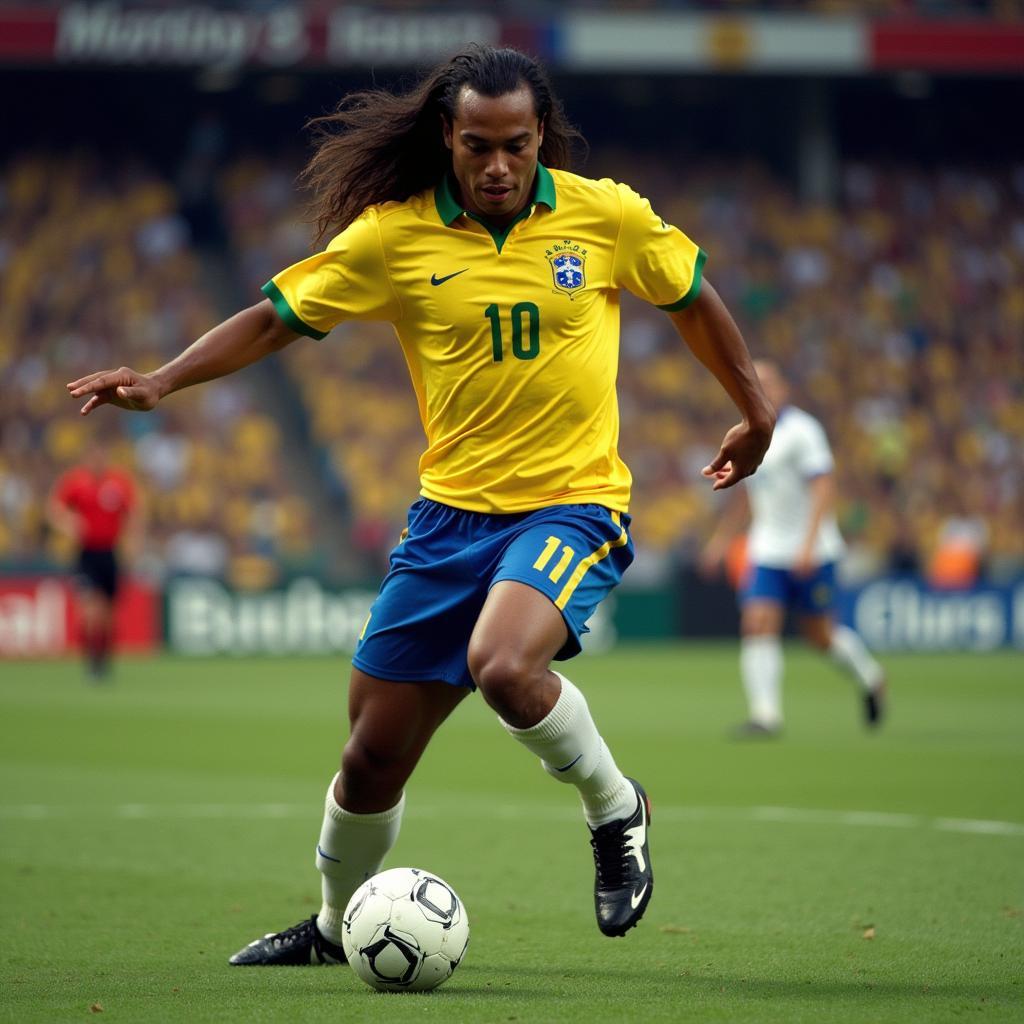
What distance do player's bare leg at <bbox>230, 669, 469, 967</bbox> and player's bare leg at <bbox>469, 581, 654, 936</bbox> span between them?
29 cm

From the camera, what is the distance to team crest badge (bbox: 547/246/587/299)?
5.23 meters

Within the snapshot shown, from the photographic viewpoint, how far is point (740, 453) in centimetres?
552

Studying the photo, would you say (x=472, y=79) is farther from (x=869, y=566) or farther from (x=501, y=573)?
(x=869, y=566)

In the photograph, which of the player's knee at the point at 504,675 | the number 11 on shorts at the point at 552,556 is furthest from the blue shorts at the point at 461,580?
the player's knee at the point at 504,675

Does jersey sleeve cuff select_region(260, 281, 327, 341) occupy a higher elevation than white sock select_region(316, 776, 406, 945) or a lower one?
higher

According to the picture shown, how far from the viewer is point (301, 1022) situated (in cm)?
462

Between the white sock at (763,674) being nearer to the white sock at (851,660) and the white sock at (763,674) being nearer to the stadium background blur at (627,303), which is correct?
the white sock at (851,660)

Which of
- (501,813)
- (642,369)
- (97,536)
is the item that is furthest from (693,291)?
(642,369)

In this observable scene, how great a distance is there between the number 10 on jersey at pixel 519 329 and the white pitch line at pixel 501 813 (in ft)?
14.5

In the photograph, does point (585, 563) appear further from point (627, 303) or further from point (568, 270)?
point (627, 303)

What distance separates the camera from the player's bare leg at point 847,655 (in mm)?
13078

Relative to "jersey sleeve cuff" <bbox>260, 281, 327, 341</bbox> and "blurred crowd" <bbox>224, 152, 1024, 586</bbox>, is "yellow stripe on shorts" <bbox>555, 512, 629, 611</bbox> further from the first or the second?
"blurred crowd" <bbox>224, 152, 1024, 586</bbox>

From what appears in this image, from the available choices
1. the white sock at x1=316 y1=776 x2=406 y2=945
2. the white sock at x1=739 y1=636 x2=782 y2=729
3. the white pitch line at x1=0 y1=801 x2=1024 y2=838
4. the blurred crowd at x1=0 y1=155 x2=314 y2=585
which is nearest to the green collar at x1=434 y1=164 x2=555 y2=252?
the white sock at x1=316 y1=776 x2=406 y2=945

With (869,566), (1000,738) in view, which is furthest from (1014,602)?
(1000,738)
